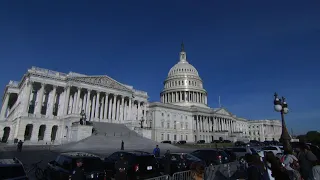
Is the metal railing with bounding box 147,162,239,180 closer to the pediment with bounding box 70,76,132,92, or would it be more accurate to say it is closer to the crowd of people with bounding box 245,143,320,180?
the crowd of people with bounding box 245,143,320,180

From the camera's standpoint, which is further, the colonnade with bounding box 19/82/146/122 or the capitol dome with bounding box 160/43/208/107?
the capitol dome with bounding box 160/43/208/107

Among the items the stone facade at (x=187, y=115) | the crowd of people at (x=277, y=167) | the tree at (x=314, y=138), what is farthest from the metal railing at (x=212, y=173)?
the stone facade at (x=187, y=115)

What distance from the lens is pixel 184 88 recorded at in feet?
355

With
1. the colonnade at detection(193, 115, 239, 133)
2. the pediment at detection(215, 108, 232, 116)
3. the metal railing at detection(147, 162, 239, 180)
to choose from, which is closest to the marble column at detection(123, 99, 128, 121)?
the colonnade at detection(193, 115, 239, 133)

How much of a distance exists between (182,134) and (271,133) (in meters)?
84.7

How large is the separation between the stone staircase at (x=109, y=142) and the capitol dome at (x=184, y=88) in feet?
183

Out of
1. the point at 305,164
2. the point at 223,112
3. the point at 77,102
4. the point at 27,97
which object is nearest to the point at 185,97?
the point at 223,112

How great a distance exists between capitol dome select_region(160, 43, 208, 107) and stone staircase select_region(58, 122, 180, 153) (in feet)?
183

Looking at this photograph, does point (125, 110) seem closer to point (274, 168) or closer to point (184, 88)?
point (184, 88)

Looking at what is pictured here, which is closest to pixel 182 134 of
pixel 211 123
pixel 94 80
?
pixel 211 123

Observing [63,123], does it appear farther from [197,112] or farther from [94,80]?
[197,112]

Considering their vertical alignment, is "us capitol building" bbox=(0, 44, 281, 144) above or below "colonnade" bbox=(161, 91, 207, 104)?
below

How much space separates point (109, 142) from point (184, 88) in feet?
230

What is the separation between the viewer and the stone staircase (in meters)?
37.2
